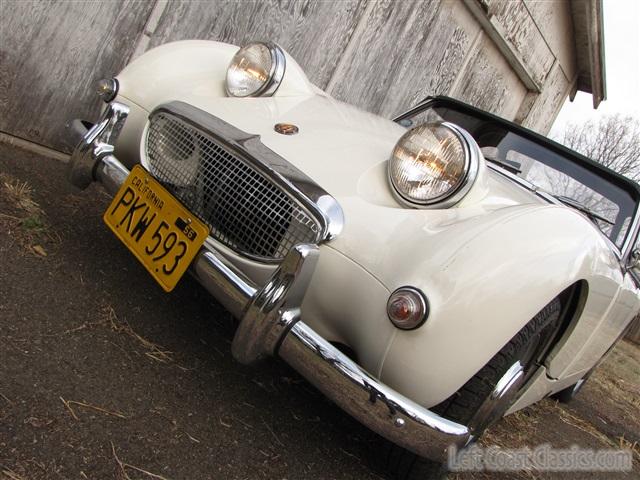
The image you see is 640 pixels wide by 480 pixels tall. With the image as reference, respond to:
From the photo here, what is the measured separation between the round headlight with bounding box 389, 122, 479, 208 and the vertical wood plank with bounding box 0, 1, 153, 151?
7.81 ft

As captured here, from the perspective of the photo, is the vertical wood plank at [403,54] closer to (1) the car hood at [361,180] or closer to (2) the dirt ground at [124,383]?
(1) the car hood at [361,180]

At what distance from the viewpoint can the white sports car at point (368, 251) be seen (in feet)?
5.11

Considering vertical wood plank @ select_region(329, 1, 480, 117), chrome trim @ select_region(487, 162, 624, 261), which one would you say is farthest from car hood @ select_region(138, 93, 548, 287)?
vertical wood plank @ select_region(329, 1, 480, 117)

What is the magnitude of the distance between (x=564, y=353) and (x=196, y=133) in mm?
1537

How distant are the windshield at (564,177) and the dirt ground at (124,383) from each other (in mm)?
1120

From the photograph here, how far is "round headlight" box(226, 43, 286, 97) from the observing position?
2479 mm

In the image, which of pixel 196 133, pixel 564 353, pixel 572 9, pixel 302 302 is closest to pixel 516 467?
pixel 564 353

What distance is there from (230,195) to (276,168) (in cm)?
18

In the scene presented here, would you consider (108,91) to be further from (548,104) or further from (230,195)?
(548,104)

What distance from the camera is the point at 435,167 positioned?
5.98 ft

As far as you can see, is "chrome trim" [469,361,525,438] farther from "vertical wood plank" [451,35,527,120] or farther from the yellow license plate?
"vertical wood plank" [451,35,527,120]

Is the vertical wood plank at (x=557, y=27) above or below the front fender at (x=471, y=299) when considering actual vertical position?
above

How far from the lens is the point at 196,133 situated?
6.61ft

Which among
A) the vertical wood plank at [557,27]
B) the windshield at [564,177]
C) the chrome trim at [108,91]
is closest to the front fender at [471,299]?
the windshield at [564,177]
